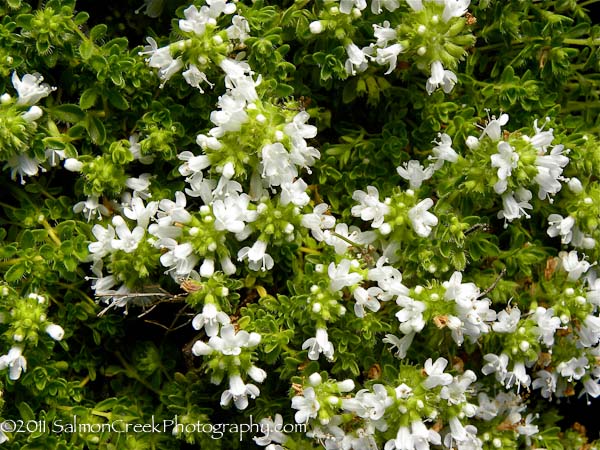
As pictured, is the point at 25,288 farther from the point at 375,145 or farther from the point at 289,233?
the point at 375,145

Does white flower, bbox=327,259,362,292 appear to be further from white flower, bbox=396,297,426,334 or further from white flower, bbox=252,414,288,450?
white flower, bbox=252,414,288,450

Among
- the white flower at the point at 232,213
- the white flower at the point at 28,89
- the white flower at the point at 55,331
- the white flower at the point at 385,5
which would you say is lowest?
the white flower at the point at 55,331

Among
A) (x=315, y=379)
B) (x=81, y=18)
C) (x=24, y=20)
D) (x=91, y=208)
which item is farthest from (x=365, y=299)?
(x=24, y=20)

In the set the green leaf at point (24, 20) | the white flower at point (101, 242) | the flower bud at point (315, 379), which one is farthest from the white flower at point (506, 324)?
the green leaf at point (24, 20)

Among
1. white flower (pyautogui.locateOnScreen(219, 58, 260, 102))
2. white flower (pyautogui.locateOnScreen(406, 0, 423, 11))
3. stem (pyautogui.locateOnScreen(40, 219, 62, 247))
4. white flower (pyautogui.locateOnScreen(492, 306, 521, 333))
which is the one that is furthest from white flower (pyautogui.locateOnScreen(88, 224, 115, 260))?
white flower (pyautogui.locateOnScreen(492, 306, 521, 333))

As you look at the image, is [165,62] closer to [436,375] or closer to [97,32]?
[97,32]

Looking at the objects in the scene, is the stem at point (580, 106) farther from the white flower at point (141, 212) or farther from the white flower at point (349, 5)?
the white flower at point (141, 212)

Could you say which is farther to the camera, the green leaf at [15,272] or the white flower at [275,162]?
the green leaf at [15,272]
